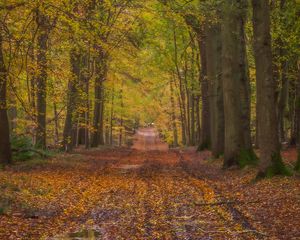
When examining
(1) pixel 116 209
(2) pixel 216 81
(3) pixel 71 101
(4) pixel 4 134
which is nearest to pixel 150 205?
(1) pixel 116 209

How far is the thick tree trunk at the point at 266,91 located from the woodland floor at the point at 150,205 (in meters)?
0.68

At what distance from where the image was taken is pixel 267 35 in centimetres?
1470

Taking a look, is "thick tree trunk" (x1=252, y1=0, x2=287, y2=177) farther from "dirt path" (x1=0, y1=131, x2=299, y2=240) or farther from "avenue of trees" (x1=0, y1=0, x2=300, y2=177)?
"dirt path" (x1=0, y1=131, x2=299, y2=240)

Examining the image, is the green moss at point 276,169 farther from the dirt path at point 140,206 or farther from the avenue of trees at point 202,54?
the dirt path at point 140,206

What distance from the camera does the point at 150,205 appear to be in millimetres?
12023

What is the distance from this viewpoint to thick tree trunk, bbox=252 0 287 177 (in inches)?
580

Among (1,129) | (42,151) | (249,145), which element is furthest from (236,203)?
(42,151)

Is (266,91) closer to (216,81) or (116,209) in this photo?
(116,209)

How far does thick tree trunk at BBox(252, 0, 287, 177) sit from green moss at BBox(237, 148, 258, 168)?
3.68 meters

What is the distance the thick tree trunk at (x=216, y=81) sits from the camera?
2272 centimetres

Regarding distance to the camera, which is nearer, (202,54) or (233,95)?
(233,95)

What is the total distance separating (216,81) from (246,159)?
5.17 metres

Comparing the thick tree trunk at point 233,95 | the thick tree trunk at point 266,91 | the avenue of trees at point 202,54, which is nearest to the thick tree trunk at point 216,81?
the avenue of trees at point 202,54

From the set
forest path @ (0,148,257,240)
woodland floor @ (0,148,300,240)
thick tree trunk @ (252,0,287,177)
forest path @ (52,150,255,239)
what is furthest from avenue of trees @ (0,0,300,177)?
forest path @ (52,150,255,239)
